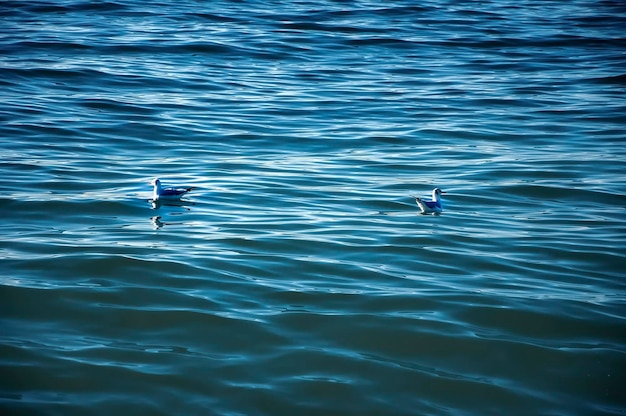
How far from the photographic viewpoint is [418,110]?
56.1ft

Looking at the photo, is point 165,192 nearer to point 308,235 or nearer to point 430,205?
point 308,235

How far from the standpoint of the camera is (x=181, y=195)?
1077 cm

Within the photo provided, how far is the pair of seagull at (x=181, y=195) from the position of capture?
1033 cm

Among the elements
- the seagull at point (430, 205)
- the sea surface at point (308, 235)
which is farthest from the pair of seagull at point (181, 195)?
the sea surface at point (308, 235)

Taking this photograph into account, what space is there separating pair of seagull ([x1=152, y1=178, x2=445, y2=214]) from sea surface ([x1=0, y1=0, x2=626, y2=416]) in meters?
0.15

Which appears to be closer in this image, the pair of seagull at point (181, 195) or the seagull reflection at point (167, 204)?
the pair of seagull at point (181, 195)

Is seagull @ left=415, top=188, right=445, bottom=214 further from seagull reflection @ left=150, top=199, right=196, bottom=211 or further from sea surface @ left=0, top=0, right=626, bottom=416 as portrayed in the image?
seagull reflection @ left=150, top=199, right=196, bottom=211

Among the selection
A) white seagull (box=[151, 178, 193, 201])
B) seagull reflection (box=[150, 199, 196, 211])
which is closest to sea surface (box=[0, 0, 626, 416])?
seagull reflection (box=[150, 199, 196, 211])

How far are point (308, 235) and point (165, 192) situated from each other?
223 centimetres

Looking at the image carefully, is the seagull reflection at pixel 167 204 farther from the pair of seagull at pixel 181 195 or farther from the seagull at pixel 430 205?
the seagull at pixel 430 205

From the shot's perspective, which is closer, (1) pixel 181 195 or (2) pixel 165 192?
(2) pixel 165 192

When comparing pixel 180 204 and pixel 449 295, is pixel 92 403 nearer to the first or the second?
pixel 449 295

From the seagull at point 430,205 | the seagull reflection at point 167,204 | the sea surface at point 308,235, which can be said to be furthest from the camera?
the seagull reflection at point 167,204

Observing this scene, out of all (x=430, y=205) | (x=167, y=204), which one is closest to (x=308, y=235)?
(x=430, y=205)
